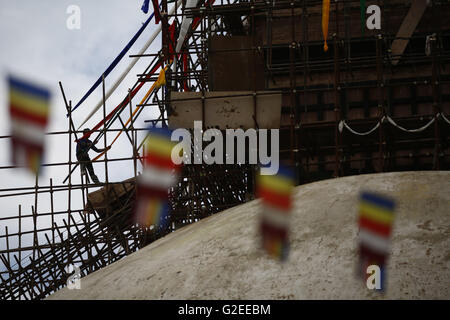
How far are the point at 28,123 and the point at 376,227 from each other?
434 inches

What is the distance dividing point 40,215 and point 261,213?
7876 mm

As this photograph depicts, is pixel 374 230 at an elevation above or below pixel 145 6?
below

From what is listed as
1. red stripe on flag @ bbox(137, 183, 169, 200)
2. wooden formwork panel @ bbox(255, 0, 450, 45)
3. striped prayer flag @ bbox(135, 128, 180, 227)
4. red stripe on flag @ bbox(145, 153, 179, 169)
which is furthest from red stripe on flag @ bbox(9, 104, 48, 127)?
wooden formwork panel @ bbox(255, 0, 450, 45)

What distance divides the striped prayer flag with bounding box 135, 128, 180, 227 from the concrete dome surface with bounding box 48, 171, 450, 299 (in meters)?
4.04

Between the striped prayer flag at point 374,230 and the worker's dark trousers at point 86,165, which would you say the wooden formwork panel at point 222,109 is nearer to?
the worker's dark trousers at point 86,165

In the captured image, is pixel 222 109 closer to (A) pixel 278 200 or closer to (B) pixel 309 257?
(A) pixel 278 200

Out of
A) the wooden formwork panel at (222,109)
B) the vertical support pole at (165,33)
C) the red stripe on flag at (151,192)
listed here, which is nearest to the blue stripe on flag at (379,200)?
the wooden formwork panel at (222,109)

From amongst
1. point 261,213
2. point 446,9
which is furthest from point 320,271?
point 446,9

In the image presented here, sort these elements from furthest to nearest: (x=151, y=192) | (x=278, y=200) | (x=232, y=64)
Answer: (x=232, y=64)
(x=151, y=192)
(x=278, y=200)

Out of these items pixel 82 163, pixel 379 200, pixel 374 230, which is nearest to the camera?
pixel 374 230

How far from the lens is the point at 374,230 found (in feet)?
38.5

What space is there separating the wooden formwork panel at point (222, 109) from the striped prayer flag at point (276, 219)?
1.71m

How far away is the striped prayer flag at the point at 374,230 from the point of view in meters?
10.9

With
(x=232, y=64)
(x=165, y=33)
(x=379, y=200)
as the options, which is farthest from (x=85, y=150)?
(x=379, y=200)
